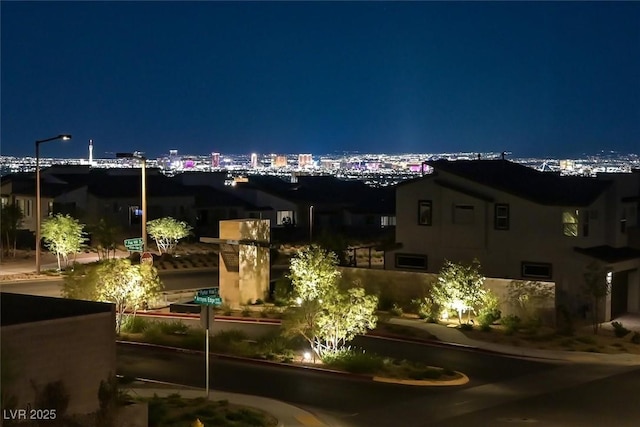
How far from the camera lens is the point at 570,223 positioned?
126ft

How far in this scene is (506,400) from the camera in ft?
74.2

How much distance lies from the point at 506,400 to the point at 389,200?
192 ft

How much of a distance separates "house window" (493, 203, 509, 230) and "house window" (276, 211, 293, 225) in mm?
39122

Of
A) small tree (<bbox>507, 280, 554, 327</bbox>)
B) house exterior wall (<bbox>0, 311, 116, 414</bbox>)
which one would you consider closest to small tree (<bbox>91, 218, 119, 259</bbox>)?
small tree (<bbox>507, 280, 554, 327</bbox>)

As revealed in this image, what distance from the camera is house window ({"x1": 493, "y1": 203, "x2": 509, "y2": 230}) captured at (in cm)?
3969

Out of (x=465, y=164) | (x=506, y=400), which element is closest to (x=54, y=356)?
(x=506, y=400)

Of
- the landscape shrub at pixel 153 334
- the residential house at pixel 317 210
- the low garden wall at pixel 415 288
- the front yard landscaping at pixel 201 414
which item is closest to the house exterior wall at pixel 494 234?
the low garden wall at pixel 415 288

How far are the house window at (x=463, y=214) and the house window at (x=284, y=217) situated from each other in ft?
124

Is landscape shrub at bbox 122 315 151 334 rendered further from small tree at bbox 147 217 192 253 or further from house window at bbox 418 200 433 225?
small tree at bbox 147 217 192 253

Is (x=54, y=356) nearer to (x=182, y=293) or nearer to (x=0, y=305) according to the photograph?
(x=0, y=305)

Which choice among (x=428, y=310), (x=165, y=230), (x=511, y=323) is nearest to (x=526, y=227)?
(x=428, y=310)

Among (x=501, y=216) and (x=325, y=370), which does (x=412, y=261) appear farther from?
(x=325, y=370)

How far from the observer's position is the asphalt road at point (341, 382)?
21.3m

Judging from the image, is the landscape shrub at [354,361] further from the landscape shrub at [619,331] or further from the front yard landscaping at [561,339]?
the landscape shrub at [619,331]
